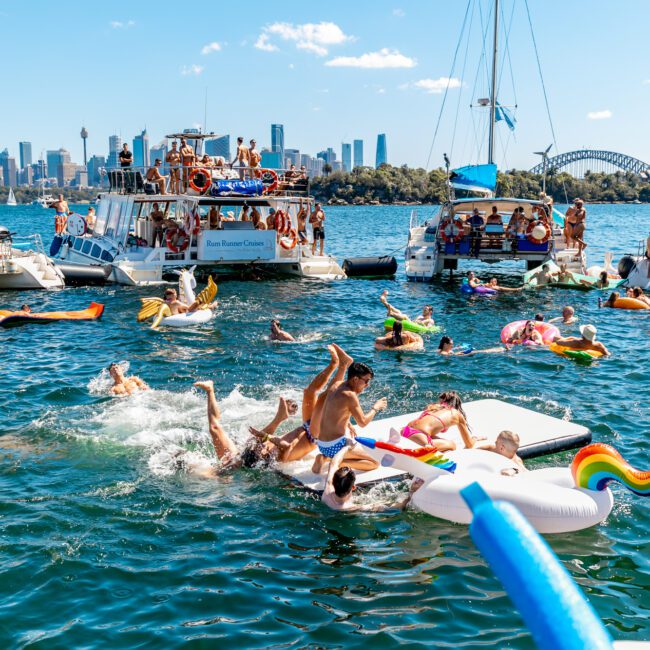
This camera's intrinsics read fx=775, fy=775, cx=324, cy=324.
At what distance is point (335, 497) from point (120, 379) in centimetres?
609

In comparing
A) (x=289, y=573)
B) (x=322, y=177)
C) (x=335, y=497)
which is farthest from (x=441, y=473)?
(x=322, y=177)

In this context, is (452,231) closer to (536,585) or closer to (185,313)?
(185,313)

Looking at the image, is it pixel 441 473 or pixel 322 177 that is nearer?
pixel 441 473

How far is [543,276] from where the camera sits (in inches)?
1073

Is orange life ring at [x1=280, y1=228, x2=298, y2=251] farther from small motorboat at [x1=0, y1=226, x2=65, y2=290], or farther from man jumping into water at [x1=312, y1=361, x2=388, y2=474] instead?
man jumping into water at [x1=312, y1=361, x2=388, y2=474]

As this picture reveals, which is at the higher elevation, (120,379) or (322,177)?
(322,177)

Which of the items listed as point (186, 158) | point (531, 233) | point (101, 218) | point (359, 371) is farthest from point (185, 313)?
point (531, 233)

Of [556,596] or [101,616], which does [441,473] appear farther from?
→ [556,596]

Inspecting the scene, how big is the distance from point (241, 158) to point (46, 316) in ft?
36.0

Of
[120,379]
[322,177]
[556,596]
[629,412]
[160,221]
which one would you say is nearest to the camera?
[556,596]

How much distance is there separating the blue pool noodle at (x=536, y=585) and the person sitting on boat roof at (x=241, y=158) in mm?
27446

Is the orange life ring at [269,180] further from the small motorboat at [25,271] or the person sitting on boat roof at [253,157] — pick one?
the small motorboat at [25,271]

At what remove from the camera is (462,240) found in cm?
2792

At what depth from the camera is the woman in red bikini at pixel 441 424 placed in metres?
9.61
